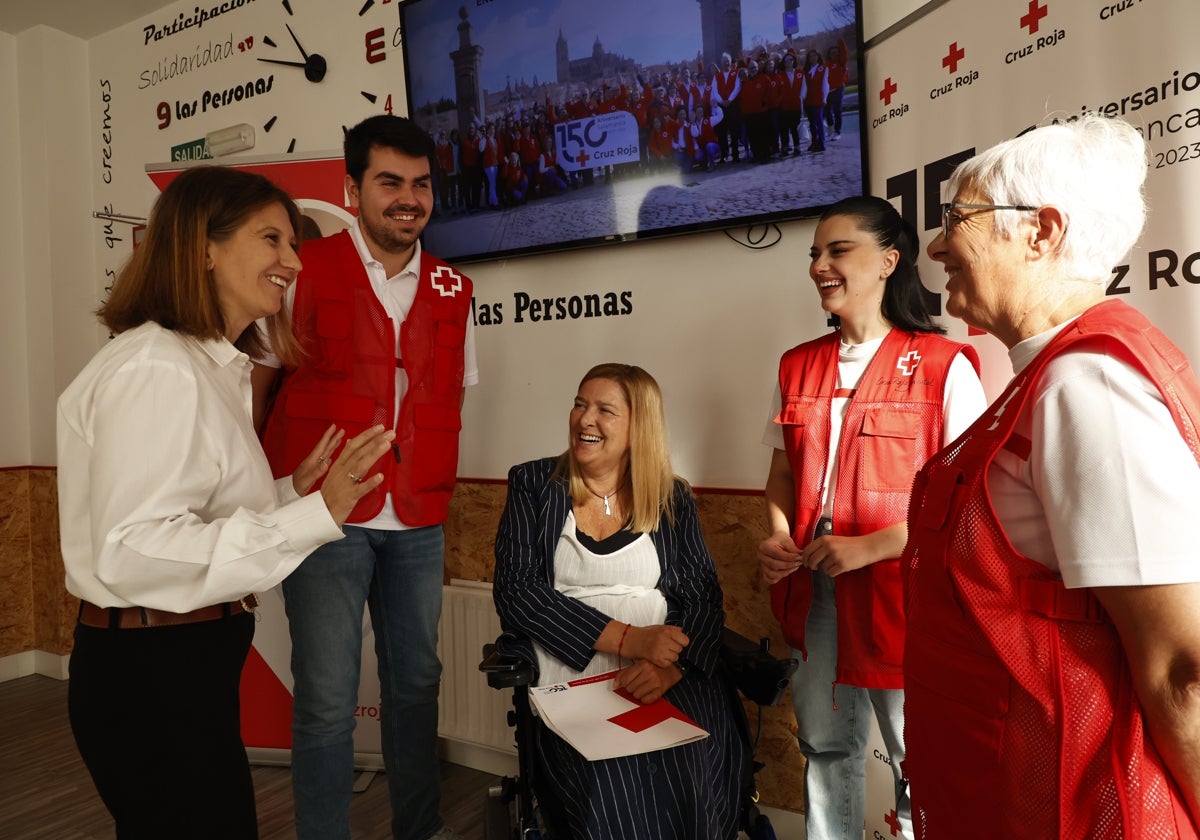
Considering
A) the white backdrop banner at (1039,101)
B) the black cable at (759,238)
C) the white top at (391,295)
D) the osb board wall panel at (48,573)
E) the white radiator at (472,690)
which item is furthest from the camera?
the osb board wall panel at (48,573)

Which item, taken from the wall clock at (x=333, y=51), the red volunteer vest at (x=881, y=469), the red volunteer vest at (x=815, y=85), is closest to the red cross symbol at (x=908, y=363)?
the red volunteer vest at (x=881, y=469)

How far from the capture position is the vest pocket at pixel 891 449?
180 centimetres

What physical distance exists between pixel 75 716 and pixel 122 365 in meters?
0.56

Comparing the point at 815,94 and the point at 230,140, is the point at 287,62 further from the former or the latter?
the point at 815,94

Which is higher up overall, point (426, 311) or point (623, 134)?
point (623, 134)

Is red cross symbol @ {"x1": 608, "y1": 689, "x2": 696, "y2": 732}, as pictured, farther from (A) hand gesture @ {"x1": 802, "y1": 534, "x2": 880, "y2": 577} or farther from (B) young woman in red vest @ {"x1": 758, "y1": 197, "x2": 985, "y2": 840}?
(A) hand gesture @ {"x1": 802, "y1": 534, "x2": 880, "y2": 577}

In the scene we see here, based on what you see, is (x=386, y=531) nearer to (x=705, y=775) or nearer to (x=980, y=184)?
(x=705, y=775)

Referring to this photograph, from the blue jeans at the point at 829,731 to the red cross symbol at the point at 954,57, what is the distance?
4.25ft

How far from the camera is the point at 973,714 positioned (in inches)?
41.8

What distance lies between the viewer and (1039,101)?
1840 mm

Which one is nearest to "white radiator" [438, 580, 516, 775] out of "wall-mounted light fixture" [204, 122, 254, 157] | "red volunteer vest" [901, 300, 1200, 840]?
"red volunteer vest" [901, 300, 1200, 840]

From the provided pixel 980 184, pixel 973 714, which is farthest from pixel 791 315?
pixel 973 714

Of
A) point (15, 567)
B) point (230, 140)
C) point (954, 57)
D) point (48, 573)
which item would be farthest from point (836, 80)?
point (15, 567)

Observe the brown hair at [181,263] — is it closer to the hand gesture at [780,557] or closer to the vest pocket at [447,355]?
the vest pocket at [447,355]
